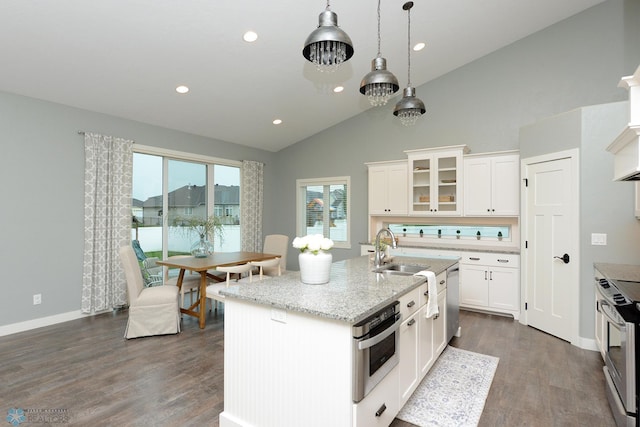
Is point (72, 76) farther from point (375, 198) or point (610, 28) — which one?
point (610, 28)

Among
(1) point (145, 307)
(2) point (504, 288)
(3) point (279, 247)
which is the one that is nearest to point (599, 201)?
(2) point (504, 288)

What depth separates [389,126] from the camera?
6.00 metres

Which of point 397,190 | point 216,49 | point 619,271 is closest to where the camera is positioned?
point 619,271

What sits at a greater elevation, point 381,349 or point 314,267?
point 314,267

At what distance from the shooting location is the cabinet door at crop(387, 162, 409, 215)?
5.44 m

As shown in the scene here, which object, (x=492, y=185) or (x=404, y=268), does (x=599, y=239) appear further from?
(x=404, y=268)

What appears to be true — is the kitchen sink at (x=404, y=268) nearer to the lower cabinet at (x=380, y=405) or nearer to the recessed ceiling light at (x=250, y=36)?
the lower cabinet at (x=380, y=405)

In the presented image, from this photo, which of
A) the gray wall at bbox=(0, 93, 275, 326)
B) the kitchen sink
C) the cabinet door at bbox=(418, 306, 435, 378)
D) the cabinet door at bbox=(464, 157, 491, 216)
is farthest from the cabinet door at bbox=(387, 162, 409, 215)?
the gray wall at bbox=(0, 93, 275, 326)

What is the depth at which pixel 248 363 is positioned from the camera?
1981 mm

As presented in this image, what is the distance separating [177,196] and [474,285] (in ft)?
16.4

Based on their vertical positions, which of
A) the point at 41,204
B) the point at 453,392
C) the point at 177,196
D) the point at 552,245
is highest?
the point at 177,196

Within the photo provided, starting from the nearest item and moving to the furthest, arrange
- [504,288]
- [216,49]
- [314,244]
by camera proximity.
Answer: [314,244] < [216,49] < [504,288]

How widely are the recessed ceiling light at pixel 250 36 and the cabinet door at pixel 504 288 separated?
14.2ft

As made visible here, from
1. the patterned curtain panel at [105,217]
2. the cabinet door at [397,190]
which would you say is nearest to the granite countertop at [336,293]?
the cabinet door at [397,190]
